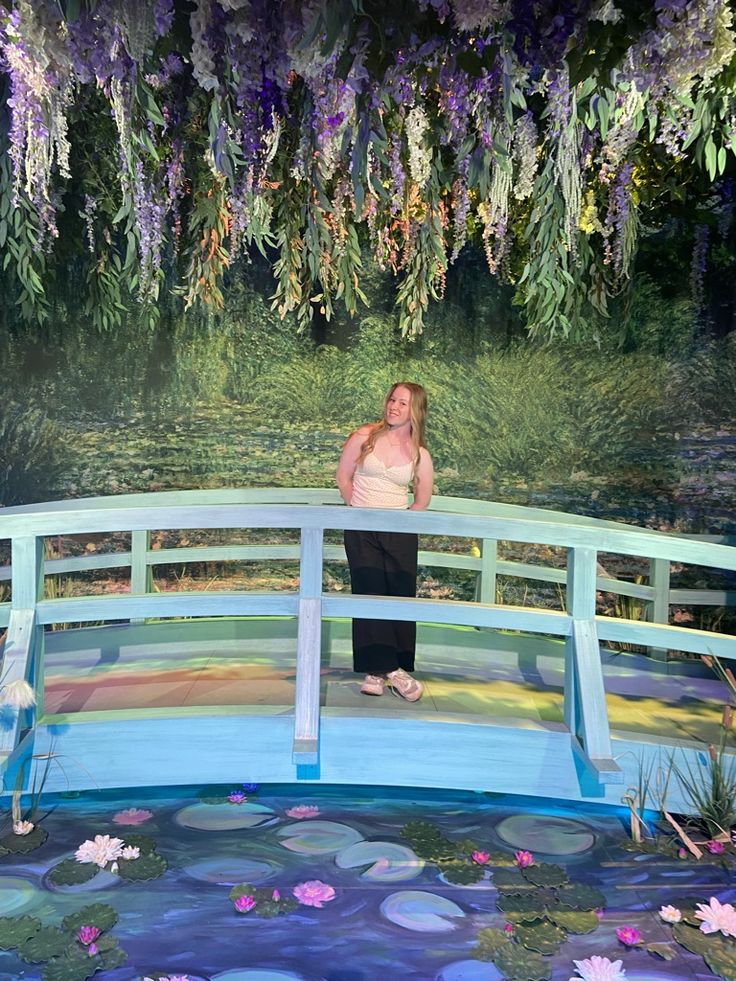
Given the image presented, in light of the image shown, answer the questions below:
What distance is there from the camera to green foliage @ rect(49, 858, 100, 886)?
2.19 meters

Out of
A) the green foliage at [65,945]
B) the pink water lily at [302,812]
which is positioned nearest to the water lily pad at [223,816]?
the pink water lily at [302,812]

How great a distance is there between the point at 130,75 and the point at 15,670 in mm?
1830

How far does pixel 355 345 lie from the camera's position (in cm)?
529

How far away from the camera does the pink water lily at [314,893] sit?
84.0 inches

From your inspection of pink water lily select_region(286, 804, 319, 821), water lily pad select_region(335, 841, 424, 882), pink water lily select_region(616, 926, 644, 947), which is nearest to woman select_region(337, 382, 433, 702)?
pink water lily select_region(286, 804, 319, 821)

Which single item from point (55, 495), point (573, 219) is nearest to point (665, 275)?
point (573, 219)

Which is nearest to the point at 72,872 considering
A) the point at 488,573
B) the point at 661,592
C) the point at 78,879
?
the point at 78,879

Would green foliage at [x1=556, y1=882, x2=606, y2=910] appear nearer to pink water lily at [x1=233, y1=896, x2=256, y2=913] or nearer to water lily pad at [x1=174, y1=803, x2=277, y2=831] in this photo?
pink water lily at [x1=233, y1=896, x2=256, y2=913]

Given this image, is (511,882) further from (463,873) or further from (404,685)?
(404,685)

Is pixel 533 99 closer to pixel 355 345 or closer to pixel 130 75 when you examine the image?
pixel 130 75

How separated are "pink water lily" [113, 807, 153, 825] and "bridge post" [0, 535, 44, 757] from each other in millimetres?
381

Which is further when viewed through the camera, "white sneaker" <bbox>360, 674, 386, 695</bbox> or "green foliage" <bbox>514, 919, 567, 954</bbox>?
"white sneaker" <bbox>360, 674, 386, 695</bbox>

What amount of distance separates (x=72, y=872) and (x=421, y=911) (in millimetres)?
882

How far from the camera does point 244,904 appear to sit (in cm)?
209
